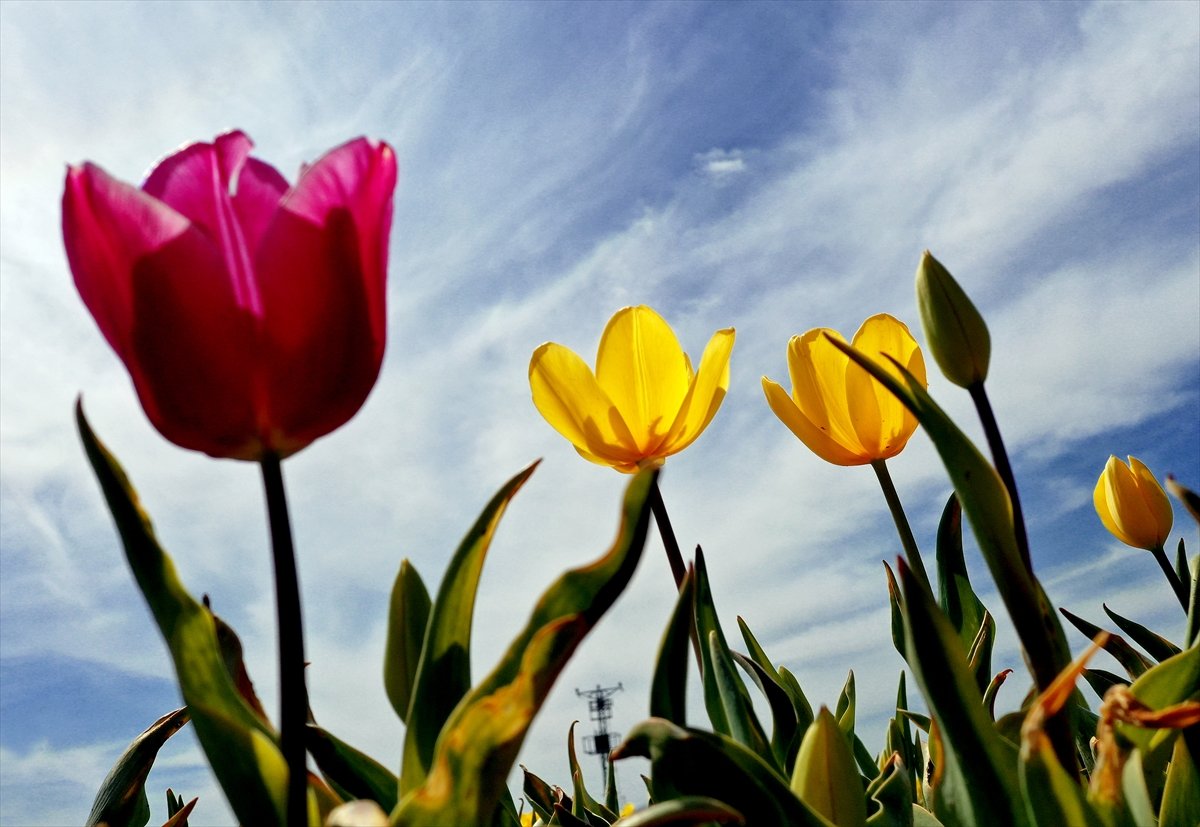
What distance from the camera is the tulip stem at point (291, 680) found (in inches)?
30.2

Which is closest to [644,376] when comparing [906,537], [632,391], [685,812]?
[632,391]

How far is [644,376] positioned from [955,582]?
80cm

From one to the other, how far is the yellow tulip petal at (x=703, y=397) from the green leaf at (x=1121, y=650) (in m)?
0.83

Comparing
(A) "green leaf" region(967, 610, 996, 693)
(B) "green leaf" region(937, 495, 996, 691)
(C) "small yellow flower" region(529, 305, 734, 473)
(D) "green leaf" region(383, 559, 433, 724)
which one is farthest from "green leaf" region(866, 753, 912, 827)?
(C) "small yellow flower" region(529, 305, 734, 473)

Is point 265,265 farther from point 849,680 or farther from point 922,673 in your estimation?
point 849,680

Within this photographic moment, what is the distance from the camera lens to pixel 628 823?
729mm

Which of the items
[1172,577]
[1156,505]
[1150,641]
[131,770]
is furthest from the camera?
[1156,505]

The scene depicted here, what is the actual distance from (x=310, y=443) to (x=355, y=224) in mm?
201

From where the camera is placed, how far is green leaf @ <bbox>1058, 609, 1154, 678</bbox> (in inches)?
68.9

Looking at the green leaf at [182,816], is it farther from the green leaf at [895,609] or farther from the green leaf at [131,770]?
the green leaf at [895,609]

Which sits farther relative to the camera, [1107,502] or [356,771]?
[1107,502]

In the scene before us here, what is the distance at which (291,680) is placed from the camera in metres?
0.77

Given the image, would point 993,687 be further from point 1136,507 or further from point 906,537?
point 1136,507

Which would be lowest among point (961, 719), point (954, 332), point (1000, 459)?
point (961, 719)
